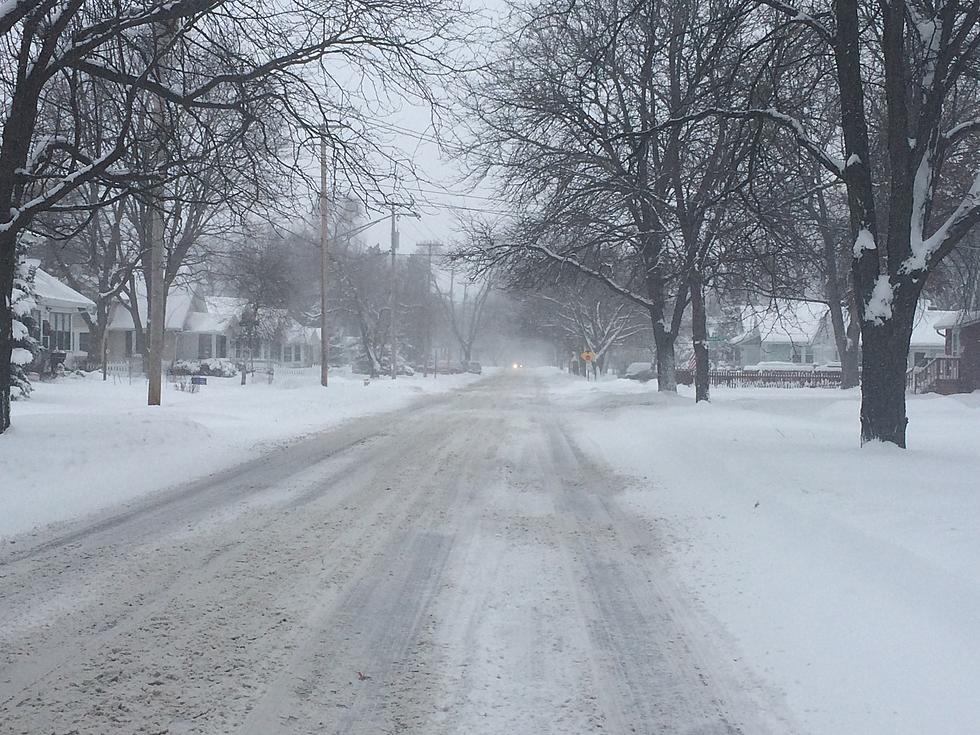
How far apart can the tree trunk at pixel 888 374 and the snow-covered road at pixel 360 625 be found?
13.3 feet

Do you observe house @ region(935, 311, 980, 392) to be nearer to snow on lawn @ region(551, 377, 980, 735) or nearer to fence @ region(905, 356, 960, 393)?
fence @ region(905, 356, 960, 393)

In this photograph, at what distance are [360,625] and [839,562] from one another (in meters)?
3.61

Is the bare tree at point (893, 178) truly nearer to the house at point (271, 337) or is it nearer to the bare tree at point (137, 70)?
the bare tree at point (137, 70)

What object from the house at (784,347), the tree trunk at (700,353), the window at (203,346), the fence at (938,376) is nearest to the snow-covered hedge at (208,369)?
the window at (203,346)

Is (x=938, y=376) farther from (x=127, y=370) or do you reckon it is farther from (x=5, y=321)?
(x=127, y=370)

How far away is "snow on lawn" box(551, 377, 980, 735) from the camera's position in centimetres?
408

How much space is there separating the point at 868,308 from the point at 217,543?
8.38 m

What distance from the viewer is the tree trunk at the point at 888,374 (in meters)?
10.5

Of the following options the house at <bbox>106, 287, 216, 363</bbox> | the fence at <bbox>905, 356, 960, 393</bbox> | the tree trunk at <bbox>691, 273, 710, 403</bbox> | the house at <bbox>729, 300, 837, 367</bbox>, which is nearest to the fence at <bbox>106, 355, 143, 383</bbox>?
the house at <bbox>106, 287, 216, 363</bbox>

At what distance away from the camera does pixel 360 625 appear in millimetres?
5031

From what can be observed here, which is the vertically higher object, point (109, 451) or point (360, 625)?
point (109, 451)

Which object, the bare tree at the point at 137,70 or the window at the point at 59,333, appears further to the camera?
the window at the point at 59,333

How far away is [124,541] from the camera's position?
708cm

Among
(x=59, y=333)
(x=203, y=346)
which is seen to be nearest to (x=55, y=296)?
(x=59, y=333)
